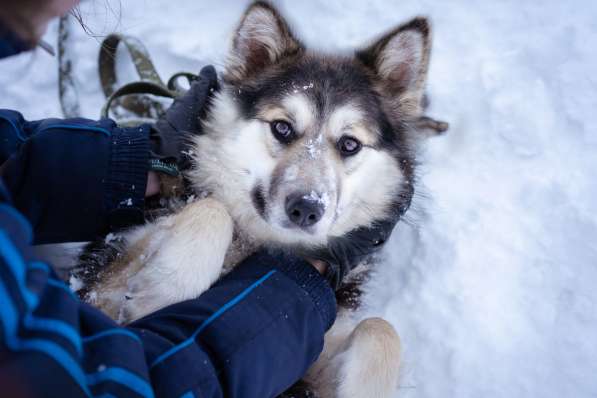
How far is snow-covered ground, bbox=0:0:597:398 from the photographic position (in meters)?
2.41

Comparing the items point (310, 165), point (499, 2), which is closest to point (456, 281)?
point (310, 165)

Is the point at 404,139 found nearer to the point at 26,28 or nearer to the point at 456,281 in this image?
the point at 456,281

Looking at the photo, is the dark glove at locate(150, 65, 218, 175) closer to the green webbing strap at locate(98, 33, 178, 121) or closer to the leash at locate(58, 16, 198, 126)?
the leash at locate(58, 16, 198, 126)

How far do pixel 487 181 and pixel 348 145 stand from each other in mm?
1303

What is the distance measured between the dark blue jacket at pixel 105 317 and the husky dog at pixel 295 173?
0.65 ft

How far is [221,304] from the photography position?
1646mm

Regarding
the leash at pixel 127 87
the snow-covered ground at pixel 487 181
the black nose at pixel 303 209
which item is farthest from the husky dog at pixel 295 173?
the leash at pixel 127 87

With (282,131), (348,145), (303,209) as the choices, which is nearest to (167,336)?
(303,209)

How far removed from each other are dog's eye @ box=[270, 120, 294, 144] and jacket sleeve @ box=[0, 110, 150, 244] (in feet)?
2.08

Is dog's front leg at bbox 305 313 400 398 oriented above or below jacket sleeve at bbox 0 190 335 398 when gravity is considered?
below

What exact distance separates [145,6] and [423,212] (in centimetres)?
301

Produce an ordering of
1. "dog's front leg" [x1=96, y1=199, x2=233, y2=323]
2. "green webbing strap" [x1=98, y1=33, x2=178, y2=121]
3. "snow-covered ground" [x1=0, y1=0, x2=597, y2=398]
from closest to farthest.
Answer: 1. "dog's front leg" [x1=96, y1=199, x2=233, y2=323]
2. "snow-covered ground" [x1=0, y1=0, x2=597, y2=398]
3. "green webbing strap" [x1=98, y1=33, x2=178, y2=121]

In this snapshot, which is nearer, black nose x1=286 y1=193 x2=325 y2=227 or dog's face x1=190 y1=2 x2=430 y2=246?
black nose x1=286 y1=193 x2=325 y2=227

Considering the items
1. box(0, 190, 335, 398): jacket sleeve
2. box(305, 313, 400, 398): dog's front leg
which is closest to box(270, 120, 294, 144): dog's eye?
box(0, 190, 335, 398): jacket sleeve
